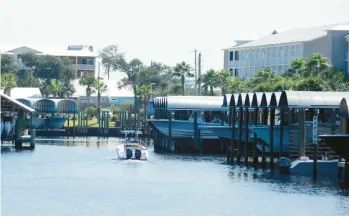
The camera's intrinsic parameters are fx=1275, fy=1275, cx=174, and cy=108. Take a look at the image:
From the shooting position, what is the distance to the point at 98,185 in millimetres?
84000

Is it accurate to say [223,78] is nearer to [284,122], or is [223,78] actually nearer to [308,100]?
[284,122]

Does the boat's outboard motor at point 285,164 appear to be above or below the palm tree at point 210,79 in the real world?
below

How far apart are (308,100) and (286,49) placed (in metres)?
82.4

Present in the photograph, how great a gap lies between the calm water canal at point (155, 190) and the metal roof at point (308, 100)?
551 cm

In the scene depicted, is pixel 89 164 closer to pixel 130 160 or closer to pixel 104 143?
pixel 130 160

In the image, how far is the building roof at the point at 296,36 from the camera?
165 meters

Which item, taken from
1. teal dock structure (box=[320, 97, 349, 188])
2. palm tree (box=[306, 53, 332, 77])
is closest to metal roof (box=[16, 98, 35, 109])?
palm tree (box=[306, 53, 332, 77])

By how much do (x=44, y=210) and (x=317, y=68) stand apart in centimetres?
8067

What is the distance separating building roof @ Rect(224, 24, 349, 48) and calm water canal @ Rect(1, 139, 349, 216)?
5934cm

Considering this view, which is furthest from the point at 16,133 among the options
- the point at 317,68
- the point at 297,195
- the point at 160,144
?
the point at 297,195

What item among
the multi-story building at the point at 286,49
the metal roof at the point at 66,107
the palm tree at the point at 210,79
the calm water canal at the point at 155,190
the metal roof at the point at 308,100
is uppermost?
the multi-story building at the point at 286,49

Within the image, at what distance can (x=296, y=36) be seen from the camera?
174500mm

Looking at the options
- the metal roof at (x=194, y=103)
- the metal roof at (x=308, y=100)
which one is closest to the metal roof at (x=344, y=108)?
the metal roof at (x=308, y=100)

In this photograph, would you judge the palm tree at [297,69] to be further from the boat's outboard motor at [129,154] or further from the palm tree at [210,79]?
the boat's outboard motor at [129,154]
